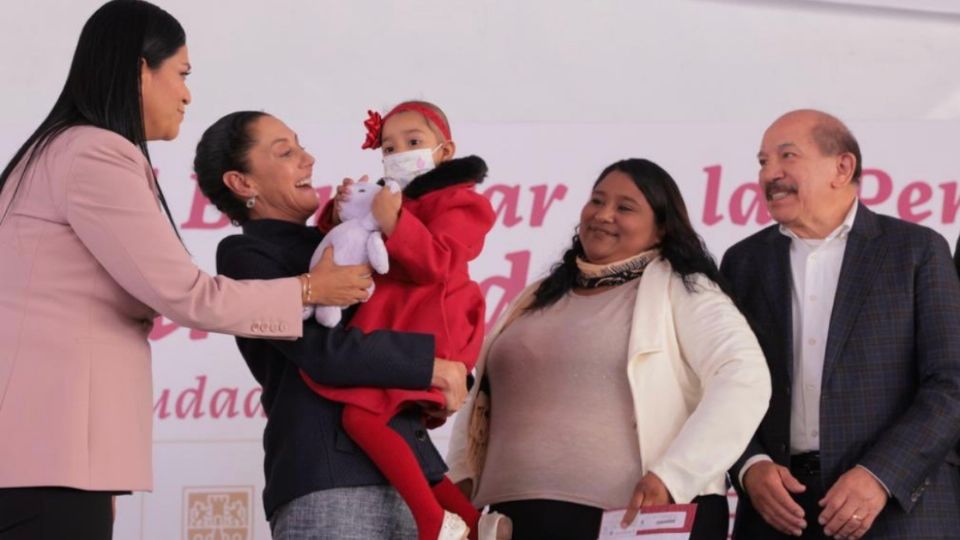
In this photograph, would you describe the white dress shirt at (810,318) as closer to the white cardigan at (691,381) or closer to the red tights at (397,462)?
the white cardigan at (691,381)

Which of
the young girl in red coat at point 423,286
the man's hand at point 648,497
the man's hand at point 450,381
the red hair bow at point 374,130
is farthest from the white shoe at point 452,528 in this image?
the red hair bow at point 374,130

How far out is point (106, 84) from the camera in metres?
2.25

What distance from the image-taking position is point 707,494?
8.82 ft

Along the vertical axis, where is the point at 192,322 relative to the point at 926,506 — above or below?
above

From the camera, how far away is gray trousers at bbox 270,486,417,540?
234 cm

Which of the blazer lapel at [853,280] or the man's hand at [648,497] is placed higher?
the blazer lapel at [853,280]

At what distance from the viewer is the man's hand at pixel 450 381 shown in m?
2.41

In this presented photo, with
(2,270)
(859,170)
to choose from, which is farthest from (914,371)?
(2,270)

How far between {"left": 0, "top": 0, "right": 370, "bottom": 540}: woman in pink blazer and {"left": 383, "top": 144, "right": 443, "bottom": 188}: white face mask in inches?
16.4

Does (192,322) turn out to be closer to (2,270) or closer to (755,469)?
(2,270)

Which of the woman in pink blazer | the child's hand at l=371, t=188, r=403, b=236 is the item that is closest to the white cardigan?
the child's hand at l=371, t=188, r=403, b=236

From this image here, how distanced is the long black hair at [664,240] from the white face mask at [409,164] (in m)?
0.41

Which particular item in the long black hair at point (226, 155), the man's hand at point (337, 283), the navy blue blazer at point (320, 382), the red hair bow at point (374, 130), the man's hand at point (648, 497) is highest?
the red hair bow at point (374, 130)

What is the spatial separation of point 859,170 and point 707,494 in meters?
0.71
